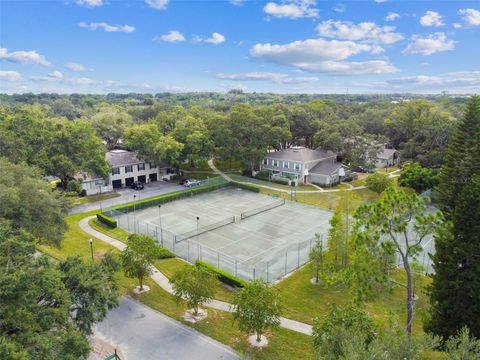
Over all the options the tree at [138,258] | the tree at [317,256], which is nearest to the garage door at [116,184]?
the tree at [138,258]

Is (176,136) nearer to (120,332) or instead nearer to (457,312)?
(120,332)

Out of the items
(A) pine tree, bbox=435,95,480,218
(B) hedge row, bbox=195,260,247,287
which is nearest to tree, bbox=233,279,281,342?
(B) hedge row, bbox=195,260,247,287

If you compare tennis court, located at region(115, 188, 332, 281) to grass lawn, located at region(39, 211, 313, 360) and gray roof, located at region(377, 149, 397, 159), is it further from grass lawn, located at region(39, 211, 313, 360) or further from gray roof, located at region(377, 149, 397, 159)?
gray roof, located at region(377, 149, 397, 159)

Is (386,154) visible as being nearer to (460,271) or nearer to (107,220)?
Answer: (107,220)

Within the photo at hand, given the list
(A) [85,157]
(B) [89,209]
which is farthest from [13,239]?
(A) [85,157]

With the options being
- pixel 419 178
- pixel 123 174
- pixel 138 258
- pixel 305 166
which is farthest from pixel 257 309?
pixel 123 174
